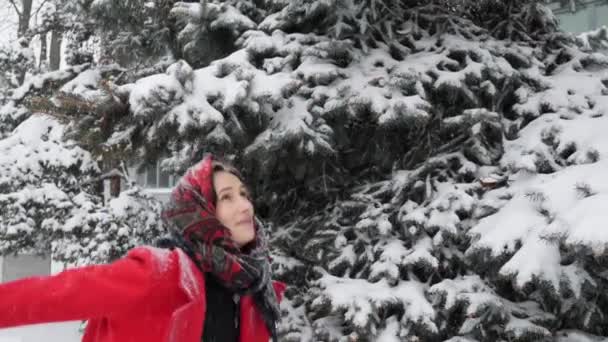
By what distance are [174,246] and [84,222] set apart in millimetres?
5817

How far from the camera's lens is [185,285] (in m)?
1.62

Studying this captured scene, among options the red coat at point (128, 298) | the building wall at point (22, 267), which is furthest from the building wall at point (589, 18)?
the building wall at point (22, 267)

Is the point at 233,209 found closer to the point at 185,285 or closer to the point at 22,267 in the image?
the point at 185,285

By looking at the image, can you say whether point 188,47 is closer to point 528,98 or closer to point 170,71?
point 170,71

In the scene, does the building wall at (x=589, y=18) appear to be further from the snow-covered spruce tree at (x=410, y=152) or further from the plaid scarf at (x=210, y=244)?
the plaid scarf at (x=210, y=244)

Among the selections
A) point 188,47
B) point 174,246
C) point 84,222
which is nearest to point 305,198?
point 188,47

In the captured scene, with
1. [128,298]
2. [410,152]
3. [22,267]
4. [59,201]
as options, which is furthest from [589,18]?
[22,267]

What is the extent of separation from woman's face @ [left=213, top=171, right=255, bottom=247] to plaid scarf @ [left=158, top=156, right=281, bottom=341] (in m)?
0.03

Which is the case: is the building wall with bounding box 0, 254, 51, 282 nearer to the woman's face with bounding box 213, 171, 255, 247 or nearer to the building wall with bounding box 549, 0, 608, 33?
the building wall with bounding box 549, 0, 608, 33

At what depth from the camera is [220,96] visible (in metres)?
3.25

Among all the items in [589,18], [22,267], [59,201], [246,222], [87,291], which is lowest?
[22,267]

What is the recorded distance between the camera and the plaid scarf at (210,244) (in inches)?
69.4

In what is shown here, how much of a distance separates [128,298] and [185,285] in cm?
18

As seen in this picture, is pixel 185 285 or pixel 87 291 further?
pixel 185 285
